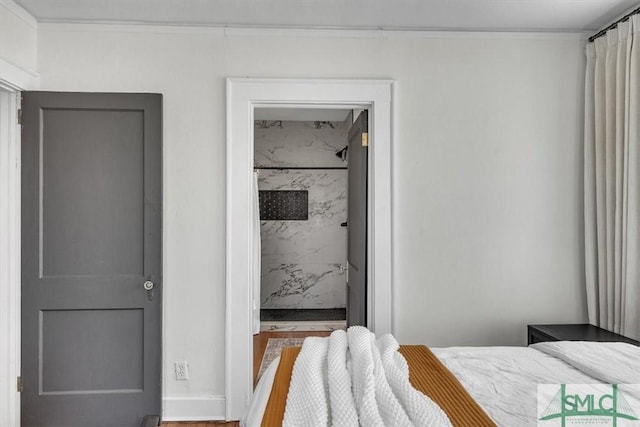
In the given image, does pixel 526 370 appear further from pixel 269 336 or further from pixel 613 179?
pixel 269 336

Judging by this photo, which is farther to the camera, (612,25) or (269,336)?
(269,336)

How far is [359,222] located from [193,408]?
1.60 meters

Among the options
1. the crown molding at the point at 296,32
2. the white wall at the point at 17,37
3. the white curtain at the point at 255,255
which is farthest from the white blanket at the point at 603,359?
the white wall at the point at 17,37

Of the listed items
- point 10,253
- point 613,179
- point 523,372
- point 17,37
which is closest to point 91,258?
point 10,253

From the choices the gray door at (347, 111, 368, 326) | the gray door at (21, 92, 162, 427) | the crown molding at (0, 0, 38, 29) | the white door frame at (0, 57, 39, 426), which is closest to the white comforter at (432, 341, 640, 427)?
the gray door at (347, 111, 368, 326)

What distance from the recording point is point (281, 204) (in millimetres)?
5590

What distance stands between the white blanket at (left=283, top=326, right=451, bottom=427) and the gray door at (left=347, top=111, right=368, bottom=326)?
3.39 ft

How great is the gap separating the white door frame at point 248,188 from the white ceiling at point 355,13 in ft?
1.20

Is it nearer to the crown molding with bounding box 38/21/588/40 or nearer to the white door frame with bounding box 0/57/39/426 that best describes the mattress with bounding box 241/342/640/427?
the white door frame with bounding box 0/57/39/426

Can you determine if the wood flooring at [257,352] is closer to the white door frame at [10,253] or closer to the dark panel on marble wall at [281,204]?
the white door frame at [10,253]

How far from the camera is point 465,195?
279 centimetres

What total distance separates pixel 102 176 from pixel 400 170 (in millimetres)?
1867

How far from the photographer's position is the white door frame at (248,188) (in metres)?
2.71

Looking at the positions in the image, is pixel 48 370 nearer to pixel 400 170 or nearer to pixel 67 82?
pixel 67 82
